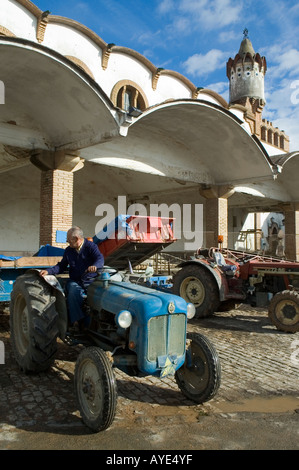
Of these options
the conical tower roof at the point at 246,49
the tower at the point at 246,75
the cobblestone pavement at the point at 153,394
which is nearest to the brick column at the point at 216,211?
the cobblestone pavement at the point at 153,394

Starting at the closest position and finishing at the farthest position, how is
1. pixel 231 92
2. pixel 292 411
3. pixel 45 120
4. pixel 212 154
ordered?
pixel 292 411
pixel 45 120
pixel 212 154
pixel 231 92

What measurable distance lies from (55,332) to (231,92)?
1012 inches

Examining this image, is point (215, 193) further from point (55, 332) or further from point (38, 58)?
point (55, 332)

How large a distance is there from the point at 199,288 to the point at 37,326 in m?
4.81

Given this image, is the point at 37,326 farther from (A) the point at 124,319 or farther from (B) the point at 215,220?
(B) the point at 215,220

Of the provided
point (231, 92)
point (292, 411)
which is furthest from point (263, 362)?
point (231, 92)

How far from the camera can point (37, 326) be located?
411cm

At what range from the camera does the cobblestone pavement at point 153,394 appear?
3432 mm

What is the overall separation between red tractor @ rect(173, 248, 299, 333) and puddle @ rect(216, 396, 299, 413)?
323 centimetres

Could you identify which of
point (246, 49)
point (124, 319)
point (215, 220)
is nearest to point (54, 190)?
point (215, 220)

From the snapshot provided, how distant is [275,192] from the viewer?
773 inches

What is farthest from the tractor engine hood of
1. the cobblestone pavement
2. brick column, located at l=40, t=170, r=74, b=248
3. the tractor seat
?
brick column, located at l=40, t=170, r=74, b=248

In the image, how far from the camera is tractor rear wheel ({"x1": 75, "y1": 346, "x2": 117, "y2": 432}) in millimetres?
3072

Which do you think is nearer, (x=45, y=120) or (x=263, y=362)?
(x=263, y=362)
